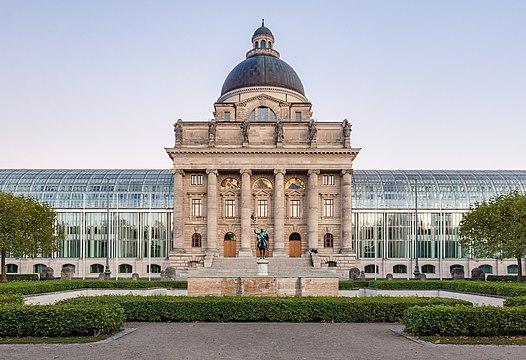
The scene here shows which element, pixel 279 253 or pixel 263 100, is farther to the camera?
pixel 263 100

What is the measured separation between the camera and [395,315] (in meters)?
29.7

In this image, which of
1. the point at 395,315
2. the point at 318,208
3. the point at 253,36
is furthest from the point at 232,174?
the point at 395,315

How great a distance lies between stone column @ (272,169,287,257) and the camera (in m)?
72.5

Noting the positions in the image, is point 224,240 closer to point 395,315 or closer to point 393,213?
point 393,213

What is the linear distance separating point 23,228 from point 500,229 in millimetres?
47917

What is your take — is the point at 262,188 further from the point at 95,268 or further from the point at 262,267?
the point at 262,267

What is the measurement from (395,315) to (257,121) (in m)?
48.8

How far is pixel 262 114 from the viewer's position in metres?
79.6

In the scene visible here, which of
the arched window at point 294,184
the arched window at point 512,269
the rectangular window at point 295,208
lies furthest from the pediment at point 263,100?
the arched window at point 512,269

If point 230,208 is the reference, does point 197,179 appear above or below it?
above

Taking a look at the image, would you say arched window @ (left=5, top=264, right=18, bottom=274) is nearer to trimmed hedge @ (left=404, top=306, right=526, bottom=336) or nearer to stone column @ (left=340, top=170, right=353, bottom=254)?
stone column @ (left=340, top=170, right=353, bottom=254)

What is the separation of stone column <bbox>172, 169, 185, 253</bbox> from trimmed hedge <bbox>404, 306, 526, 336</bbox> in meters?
52.2

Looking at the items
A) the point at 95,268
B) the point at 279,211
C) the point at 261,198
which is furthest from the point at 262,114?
the point at 95,268

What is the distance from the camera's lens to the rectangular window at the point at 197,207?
245ft
